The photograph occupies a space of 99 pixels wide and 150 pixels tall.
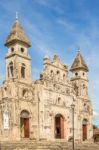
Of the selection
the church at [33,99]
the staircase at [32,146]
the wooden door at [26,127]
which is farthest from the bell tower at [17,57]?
the staircase at [32,146]

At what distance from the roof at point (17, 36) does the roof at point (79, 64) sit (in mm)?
13951

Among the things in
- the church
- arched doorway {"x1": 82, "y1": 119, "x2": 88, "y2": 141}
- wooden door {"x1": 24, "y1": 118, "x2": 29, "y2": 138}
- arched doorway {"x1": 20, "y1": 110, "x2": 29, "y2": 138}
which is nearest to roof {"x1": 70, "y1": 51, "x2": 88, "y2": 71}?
the church

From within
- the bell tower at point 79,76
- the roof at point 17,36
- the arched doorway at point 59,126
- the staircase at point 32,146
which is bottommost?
the staircase at point 32,146

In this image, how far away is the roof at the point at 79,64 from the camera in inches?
2486

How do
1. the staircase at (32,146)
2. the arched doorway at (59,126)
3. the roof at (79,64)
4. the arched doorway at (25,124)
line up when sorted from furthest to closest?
1. the roof at (79,64)
2. the arched doorway at (59,126)
3. the arched doorway at (25,124)
4. the staircase at (32,146)

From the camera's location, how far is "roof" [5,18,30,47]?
167 ft

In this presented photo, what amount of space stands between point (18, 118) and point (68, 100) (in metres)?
12.7

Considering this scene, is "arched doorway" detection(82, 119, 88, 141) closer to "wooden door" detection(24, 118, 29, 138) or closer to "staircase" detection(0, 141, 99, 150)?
"staircase" detection(0, 141, 99, 150)

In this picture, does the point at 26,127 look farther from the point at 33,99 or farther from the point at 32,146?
the point at 32,146

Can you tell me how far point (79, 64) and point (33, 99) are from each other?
15.1 m

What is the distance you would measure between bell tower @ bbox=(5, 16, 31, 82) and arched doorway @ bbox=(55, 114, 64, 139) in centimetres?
911

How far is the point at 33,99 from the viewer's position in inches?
2036

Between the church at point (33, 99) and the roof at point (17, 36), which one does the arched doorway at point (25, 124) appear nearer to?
the church at point (33, 99)

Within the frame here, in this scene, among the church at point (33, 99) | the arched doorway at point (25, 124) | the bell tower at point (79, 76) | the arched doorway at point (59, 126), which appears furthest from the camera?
the bell tower at point (79, 76)
